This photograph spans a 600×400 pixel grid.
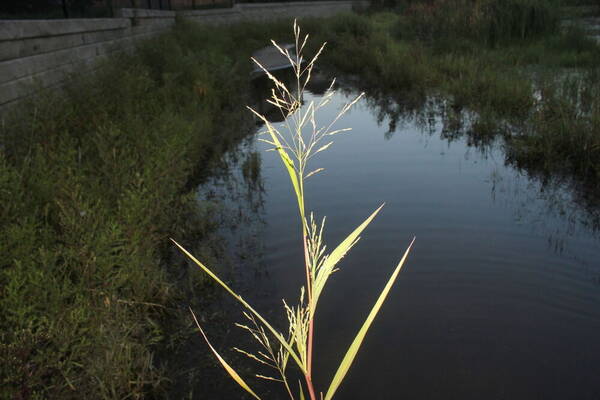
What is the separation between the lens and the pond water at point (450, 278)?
317 centimetres

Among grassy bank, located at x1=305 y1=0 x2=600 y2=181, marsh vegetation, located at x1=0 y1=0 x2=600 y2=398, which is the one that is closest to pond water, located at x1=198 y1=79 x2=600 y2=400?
marsh vegetation, located at x1=0 y1=0 x2=600 y2=398

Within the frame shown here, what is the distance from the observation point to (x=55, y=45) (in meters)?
6.25

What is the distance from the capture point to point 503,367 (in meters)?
3.20

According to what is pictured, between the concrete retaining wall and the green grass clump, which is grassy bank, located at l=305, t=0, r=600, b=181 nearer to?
the green grass clump

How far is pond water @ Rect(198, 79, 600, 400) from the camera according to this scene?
3172 mm

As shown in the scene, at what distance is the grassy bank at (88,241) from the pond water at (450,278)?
0.83 metres

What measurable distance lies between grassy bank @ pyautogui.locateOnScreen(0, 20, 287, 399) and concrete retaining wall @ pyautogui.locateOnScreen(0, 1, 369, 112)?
0.33 metres

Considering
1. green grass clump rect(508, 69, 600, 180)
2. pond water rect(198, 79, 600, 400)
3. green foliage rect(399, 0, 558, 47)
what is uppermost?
green foliage rect(399, 0, 558, 47)

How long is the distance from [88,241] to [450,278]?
2.55 m

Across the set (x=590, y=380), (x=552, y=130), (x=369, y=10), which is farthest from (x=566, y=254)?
(x=369, y=10)

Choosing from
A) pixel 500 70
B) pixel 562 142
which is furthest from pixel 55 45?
pixel 500 70

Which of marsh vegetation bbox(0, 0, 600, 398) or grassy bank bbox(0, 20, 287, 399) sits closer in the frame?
grassy bank bbox(0, 20, 287, 399)

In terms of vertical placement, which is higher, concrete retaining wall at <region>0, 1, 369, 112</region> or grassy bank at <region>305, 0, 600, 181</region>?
concrete retaining wall at <region>0, 1, 369, 112</region>

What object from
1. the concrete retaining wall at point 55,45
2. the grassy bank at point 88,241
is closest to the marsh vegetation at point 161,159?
the grassy bank at point 88,241
